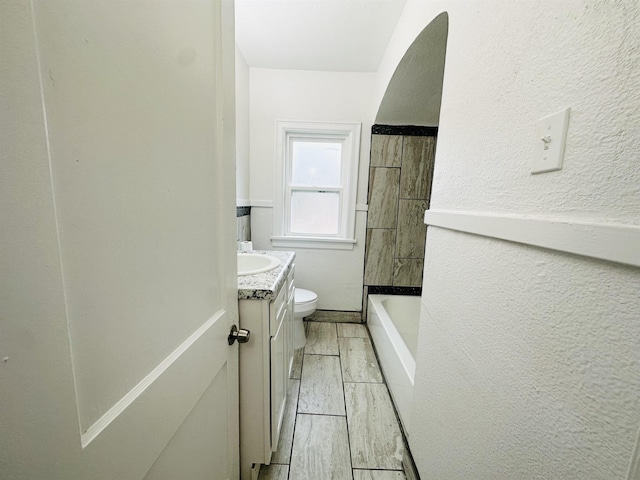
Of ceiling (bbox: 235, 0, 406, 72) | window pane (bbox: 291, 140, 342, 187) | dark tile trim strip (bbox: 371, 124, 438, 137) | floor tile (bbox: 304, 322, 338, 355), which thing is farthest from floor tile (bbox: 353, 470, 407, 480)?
ceiling (bbox: 235, 0, 406, 72)

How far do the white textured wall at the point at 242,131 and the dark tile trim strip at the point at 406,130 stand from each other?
1.16 metres

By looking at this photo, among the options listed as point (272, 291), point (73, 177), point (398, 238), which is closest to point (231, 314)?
point (272, 291)

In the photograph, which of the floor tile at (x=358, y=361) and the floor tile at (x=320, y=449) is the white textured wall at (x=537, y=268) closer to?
the floor tile at (x=320, y=449)

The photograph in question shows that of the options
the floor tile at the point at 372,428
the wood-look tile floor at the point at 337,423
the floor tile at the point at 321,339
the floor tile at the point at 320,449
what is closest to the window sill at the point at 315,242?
the floor tile at the point at 321,339

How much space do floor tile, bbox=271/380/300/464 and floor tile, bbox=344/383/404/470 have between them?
32 centimetres

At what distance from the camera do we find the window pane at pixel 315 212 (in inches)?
103

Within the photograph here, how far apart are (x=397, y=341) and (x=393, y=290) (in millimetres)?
946

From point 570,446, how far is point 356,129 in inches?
94.4

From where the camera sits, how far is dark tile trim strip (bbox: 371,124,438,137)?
2357 millimetres

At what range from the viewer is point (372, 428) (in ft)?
4.79

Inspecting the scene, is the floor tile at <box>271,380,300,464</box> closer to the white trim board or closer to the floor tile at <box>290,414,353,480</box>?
the floor tile at <box>290,414,353,480</box>

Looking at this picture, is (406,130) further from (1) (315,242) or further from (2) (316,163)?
(1) (315,242)

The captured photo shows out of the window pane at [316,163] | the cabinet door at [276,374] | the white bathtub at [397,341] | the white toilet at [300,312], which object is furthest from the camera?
the window pane at [316,163]

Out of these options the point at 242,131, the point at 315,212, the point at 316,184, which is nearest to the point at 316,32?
the point at 242,131
